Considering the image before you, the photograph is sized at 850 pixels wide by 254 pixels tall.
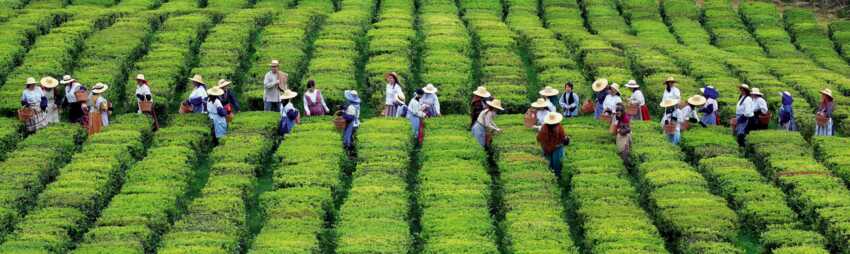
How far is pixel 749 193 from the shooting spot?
24703mm

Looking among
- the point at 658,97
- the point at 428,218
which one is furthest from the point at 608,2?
the point at 428,218

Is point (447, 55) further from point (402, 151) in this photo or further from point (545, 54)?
point (402, 151)

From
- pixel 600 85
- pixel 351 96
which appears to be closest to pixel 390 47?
pixel 351 96

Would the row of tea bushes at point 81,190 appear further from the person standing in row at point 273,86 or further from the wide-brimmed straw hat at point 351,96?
the wide-brimmed straw hat at point 351,96

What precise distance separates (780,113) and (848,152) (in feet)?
7.51

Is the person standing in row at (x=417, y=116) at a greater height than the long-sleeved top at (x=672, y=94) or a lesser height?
lesser

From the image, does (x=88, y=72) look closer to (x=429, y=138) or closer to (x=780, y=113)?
(x=429, y=138)

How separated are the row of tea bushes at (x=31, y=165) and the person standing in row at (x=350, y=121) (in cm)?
558

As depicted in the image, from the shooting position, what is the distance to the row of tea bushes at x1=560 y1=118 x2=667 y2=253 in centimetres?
2250

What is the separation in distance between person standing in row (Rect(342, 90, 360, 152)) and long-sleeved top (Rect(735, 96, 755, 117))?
820cm

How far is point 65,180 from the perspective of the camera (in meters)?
25.5

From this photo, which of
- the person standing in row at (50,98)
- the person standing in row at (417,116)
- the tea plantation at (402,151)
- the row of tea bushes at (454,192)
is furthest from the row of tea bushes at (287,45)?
the row of tea bushes at (454,192)

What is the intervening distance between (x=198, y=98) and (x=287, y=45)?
623 centimetres

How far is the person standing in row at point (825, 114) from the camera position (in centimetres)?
2936
